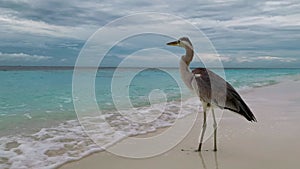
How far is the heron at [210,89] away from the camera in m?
4.75

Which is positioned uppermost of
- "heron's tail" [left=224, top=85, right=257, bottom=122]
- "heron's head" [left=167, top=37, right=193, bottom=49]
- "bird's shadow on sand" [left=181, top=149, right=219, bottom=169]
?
"heron's head" [left=167, top=37, right=193, bottom=49]

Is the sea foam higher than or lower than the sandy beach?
lower

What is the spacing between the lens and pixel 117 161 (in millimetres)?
4352

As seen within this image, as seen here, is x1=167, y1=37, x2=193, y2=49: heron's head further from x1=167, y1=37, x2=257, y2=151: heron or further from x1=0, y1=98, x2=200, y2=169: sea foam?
x1=0, y1=98, x2=200, y2=169: sea foam

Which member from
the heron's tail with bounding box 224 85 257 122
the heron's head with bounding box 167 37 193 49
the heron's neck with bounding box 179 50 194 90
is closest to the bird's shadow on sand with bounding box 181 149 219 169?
the heron's tail with bounding box 224 85 257 122

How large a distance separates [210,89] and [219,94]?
0.15 meters

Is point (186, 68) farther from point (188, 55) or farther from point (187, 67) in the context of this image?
point (188, 55)

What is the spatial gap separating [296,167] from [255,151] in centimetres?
74

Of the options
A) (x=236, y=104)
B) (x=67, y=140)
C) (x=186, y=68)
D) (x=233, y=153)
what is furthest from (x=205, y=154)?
(x=67, y=140)

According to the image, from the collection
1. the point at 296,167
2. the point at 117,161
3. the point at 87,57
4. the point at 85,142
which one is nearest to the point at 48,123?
the point at 85,142

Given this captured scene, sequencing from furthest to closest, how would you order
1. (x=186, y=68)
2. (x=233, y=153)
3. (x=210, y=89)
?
(x=186, y=68) < (x=210, y=89) < (x=233, y=153)

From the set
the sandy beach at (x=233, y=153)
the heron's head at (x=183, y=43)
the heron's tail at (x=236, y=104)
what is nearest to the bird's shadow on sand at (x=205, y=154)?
the sandy beach at (x=233, y=153)

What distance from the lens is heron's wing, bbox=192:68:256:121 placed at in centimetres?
→ 472

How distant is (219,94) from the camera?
4.83 meters
